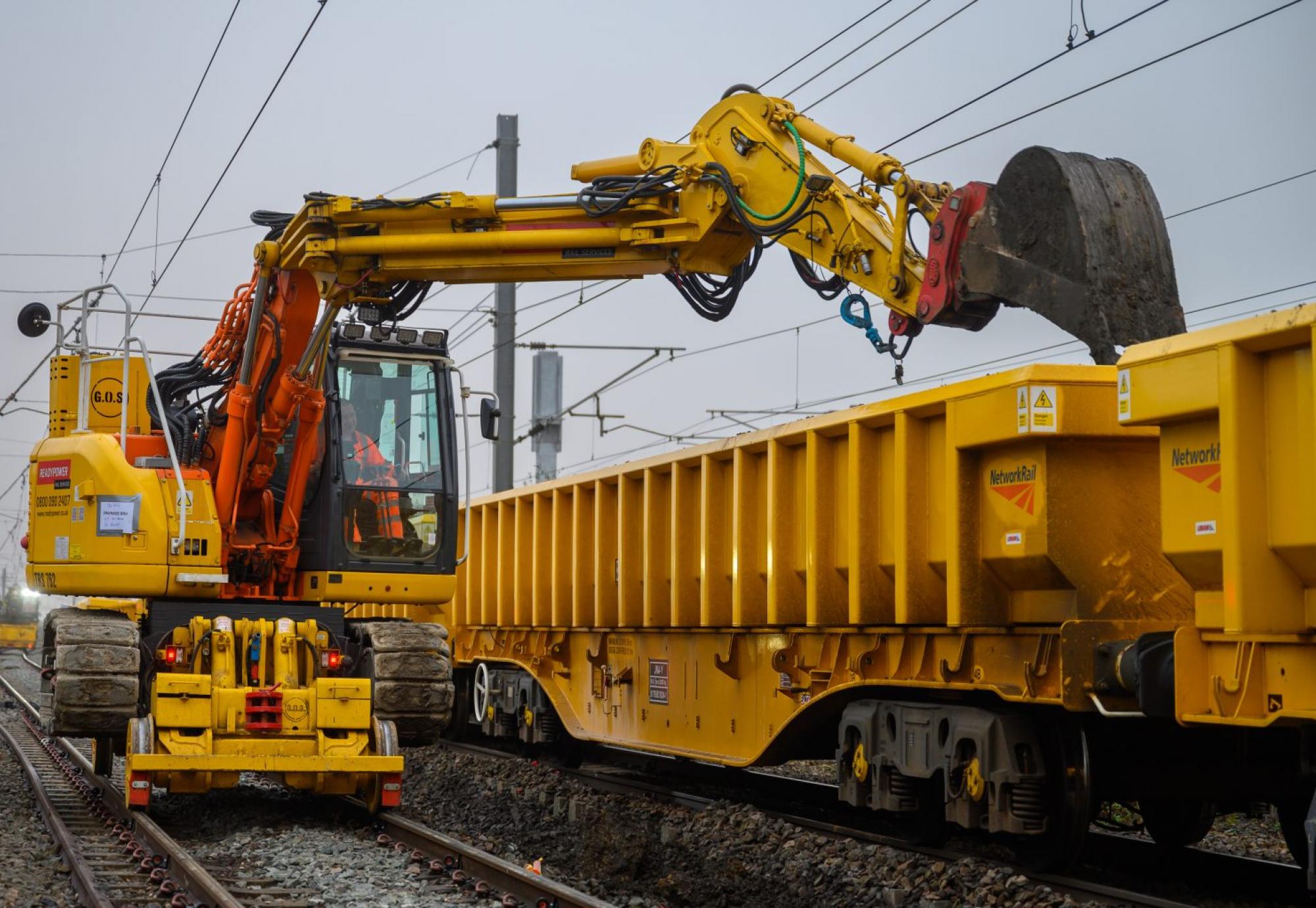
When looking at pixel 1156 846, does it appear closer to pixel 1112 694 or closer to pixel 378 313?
pixel 1112 694

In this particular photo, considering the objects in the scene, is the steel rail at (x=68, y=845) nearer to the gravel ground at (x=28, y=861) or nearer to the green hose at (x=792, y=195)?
the gravel ground at (x=28, y=861)

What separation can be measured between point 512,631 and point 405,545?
5.54m

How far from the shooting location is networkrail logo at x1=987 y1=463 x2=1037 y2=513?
930cm

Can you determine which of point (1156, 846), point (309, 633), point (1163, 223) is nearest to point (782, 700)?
point (1156, 846)

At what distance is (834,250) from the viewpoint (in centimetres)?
1163

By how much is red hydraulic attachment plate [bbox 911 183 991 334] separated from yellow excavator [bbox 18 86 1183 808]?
0.07 feet

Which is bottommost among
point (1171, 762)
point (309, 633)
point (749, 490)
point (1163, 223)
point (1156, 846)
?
point (1156, 846)

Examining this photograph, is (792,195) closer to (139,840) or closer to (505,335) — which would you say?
(139,840)

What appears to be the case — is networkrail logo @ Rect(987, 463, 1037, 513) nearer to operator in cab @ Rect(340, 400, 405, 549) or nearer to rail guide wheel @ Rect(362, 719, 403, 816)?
rail guide wheel @ Rect(362, 719, 403, 816)

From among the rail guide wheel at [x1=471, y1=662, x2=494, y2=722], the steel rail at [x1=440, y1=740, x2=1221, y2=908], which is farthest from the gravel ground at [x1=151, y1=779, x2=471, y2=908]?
the rail guide wheel at [x1=471, y1=662, x2=494, y2=722]

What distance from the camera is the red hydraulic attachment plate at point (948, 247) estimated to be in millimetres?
10312

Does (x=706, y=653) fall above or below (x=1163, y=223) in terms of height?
below

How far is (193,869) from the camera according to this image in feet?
29.6

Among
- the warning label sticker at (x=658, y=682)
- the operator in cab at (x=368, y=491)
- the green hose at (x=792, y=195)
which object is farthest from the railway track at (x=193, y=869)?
the green hose at (x=792, y=195)
